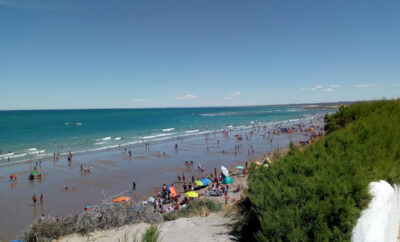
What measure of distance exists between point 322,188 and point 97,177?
23.4 meters

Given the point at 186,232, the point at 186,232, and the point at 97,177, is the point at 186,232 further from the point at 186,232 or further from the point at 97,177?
the point at 97,177

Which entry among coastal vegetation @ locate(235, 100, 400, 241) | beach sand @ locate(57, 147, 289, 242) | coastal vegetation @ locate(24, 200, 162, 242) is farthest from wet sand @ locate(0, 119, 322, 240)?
coastal vegetation @ locate(235, 100, 400, 241)

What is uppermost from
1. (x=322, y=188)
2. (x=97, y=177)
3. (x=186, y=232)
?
(x=322, y=188)

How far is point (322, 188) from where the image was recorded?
4793 mm

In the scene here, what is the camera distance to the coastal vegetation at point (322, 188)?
4496 mm

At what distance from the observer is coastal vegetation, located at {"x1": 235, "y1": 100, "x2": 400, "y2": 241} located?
4.50m

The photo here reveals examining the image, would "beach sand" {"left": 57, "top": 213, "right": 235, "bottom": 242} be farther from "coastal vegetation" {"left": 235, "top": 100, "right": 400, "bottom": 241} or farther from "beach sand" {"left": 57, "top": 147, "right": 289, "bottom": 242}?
"coastal vegetation" {"left": 235, "top": 100, "right": 400, "bottom": 241}

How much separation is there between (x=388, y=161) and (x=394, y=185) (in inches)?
22.3

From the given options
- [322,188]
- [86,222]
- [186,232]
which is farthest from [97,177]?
[322,188]

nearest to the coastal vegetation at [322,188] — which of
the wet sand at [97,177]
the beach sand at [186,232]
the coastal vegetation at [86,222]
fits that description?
the beach sand at [186,232]

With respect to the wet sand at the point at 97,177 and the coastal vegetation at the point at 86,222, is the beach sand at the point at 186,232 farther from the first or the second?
the wet sand at the point at 97,177

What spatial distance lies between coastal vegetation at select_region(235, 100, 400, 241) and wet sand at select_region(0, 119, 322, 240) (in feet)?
36.7

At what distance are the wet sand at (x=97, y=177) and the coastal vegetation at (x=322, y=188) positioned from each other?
11197mm

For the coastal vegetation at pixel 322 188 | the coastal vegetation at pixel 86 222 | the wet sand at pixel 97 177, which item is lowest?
the wet sand at pixel 97 177
